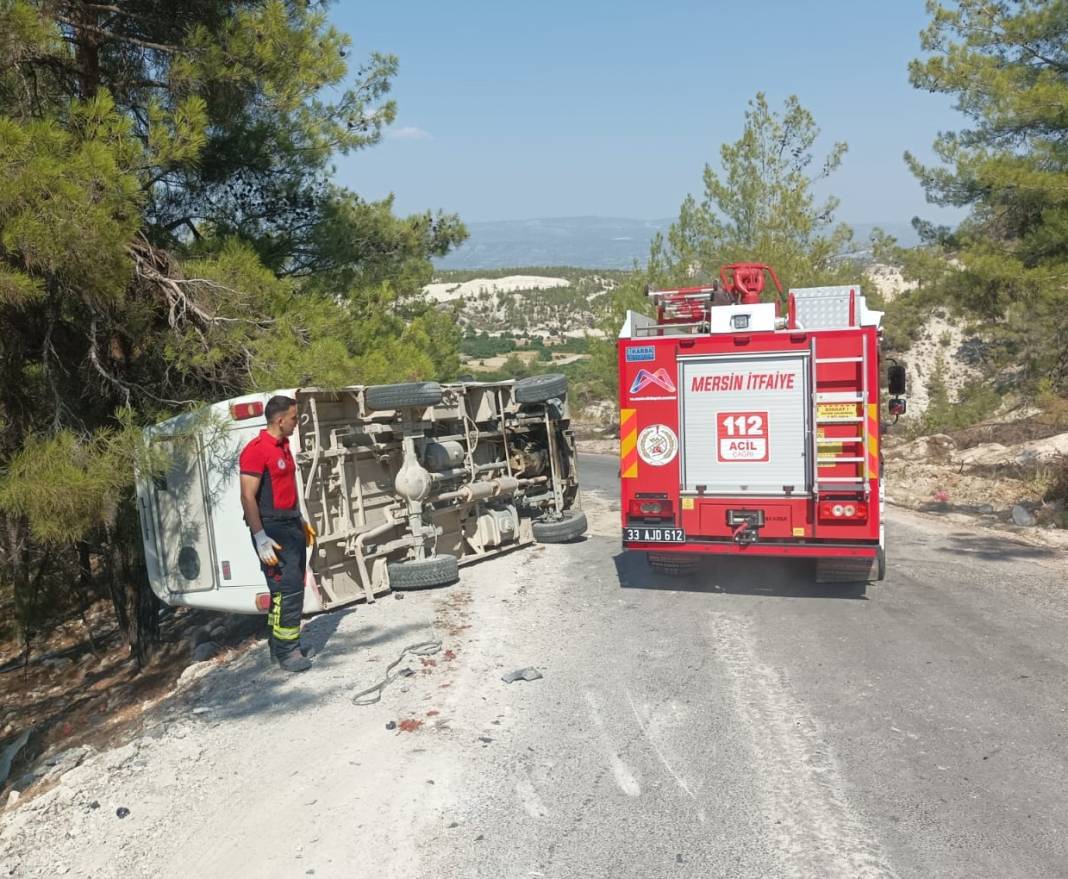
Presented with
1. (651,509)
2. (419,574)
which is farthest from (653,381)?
(419,574)

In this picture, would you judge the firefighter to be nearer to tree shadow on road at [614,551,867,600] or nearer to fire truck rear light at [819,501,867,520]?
tree shadow on road at [614,551,867,600]

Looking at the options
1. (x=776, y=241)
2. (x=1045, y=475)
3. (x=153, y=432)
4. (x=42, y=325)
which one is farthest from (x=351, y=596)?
(x=776, y=241)

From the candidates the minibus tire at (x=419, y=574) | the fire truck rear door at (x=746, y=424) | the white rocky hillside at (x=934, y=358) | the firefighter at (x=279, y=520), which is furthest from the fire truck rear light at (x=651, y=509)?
the white rocky hillside at (x=934, y=358)

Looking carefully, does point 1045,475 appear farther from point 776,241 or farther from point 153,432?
Answer: point 153,432

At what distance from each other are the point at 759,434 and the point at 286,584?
14.5 ft

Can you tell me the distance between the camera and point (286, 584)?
20.7 feet

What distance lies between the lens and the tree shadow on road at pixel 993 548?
10555mm

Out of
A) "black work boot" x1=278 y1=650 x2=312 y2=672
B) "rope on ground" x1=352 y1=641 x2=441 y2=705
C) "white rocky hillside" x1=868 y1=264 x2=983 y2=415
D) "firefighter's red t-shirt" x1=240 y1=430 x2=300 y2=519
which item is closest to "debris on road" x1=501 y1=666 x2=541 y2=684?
"rope on ground" x1=352 y1=641 x2=441 y2=705

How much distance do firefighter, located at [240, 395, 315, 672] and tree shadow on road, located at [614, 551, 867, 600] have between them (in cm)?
371

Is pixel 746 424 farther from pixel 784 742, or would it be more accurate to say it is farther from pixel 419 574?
pixel 784 742

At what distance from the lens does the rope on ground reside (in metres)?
5.72

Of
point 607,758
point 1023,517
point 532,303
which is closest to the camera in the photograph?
Answer: point 607,758

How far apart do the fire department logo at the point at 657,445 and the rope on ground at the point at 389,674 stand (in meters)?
2.92

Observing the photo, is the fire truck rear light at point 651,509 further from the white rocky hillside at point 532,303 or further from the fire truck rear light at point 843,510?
the white rocky hillside at point 532,303
